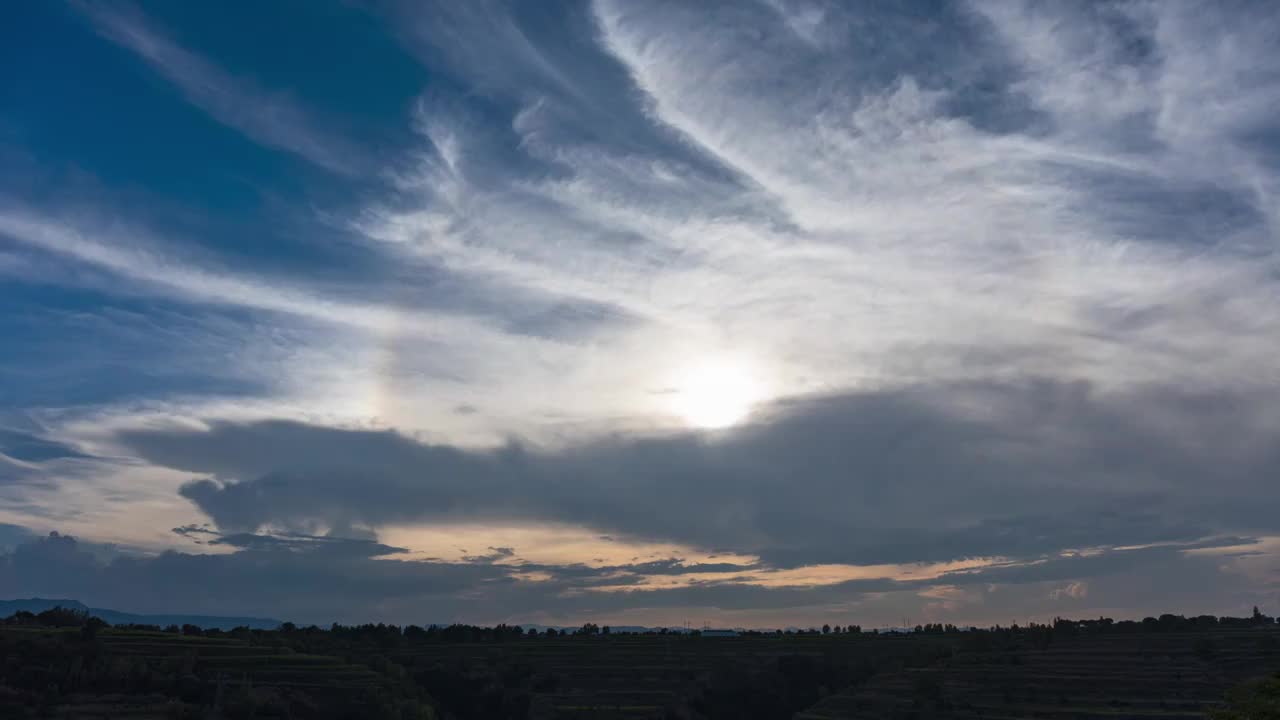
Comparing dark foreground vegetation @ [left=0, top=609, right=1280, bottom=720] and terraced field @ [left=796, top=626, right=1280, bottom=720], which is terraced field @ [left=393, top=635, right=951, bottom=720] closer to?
dark foreground vegetation @ [left=0, top=609, right=1280, bottom=720]

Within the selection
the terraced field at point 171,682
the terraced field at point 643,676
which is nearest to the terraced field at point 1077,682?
the terraced field at point 643,676

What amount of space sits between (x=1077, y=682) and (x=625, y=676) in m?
77.6

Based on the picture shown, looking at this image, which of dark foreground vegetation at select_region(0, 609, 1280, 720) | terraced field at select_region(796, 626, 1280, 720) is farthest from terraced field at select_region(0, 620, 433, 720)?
terraced field at select_region(796, 626, 1280, 720)

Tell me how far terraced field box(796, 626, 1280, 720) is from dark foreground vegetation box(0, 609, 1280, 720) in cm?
40

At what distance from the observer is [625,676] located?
16962 centimetres

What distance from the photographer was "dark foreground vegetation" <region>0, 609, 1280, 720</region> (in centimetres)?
11831

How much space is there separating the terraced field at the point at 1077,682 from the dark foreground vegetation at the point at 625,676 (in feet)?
1.31

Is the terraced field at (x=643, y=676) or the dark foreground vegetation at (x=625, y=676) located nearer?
the dark foreground vegetation at (x=625, y=676)

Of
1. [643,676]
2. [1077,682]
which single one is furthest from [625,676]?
[1077,682]

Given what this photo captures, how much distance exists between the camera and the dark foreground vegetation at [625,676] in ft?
388

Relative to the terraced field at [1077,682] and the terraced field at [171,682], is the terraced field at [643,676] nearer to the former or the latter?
the terraced field at [1077,682]

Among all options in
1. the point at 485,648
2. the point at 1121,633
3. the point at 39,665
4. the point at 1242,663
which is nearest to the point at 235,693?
the point at 39,665

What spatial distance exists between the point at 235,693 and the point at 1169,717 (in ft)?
402

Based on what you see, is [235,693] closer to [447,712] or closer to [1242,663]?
[447,712]
